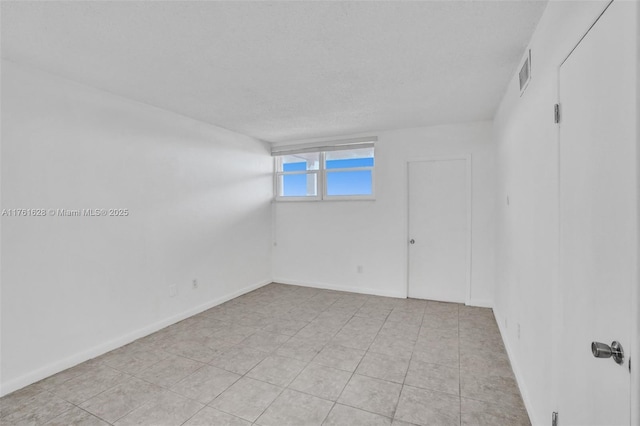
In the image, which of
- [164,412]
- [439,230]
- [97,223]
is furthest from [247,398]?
[439,230]

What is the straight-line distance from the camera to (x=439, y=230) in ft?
14.2

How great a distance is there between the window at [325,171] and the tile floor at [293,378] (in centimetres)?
210

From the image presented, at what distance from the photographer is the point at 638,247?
2.72 feet

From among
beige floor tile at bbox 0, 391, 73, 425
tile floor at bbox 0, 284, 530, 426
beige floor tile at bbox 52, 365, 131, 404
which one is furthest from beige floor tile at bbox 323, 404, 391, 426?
beige floor tile at bbox 0, 391, 73, 425

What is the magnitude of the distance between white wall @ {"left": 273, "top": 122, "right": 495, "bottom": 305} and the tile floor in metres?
0.99

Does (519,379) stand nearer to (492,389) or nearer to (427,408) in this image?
(492,389)

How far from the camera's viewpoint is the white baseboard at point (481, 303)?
4.06 meters

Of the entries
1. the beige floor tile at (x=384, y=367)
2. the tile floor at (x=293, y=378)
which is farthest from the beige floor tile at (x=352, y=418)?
the beige floor tile at (x=384, y=367)

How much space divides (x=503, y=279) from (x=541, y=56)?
87.0 inches

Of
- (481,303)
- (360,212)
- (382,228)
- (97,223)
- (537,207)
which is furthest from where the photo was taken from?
(360,212)

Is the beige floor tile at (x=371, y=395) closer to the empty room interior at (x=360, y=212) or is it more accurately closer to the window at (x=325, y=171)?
the empty room interior at (x=360, y=212)

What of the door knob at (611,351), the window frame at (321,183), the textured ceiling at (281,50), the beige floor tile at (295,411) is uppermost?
the textured ceiling at (281,50)

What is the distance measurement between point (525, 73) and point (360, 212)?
295 centimetres

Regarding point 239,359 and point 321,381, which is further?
point 239,359
